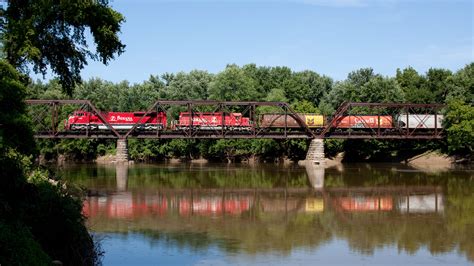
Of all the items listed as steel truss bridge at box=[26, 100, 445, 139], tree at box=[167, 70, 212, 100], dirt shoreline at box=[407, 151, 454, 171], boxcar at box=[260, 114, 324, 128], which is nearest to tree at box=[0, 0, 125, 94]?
steel truss bridge at box=[26, 100, 445, 139]

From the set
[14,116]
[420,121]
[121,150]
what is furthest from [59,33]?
[420,121]

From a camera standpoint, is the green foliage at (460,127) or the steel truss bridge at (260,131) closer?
the green foliage at (460,127)

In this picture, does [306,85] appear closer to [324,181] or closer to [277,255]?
[324,181]

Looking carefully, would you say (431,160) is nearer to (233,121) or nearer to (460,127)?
(460,127)

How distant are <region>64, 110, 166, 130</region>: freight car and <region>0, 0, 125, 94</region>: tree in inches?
1813

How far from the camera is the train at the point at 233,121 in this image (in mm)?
78562

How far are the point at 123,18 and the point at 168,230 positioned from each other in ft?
46.1

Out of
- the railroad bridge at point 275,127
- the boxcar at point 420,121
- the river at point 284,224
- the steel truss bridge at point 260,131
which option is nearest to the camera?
the river at point 284,224

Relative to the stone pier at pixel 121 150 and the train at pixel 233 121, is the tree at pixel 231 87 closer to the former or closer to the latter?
the train at pixel 233 121

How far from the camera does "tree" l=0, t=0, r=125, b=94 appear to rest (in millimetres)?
28016

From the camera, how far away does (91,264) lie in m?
15.3

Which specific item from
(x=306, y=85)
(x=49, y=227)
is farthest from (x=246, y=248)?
(x=306, y=85)

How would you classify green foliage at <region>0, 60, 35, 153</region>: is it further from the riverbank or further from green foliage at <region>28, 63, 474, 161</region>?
green foliage at <region>28, 63, 474, 161</region>

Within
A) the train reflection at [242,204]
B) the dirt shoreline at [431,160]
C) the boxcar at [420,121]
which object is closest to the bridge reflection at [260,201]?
the train reflection at [242,204]
